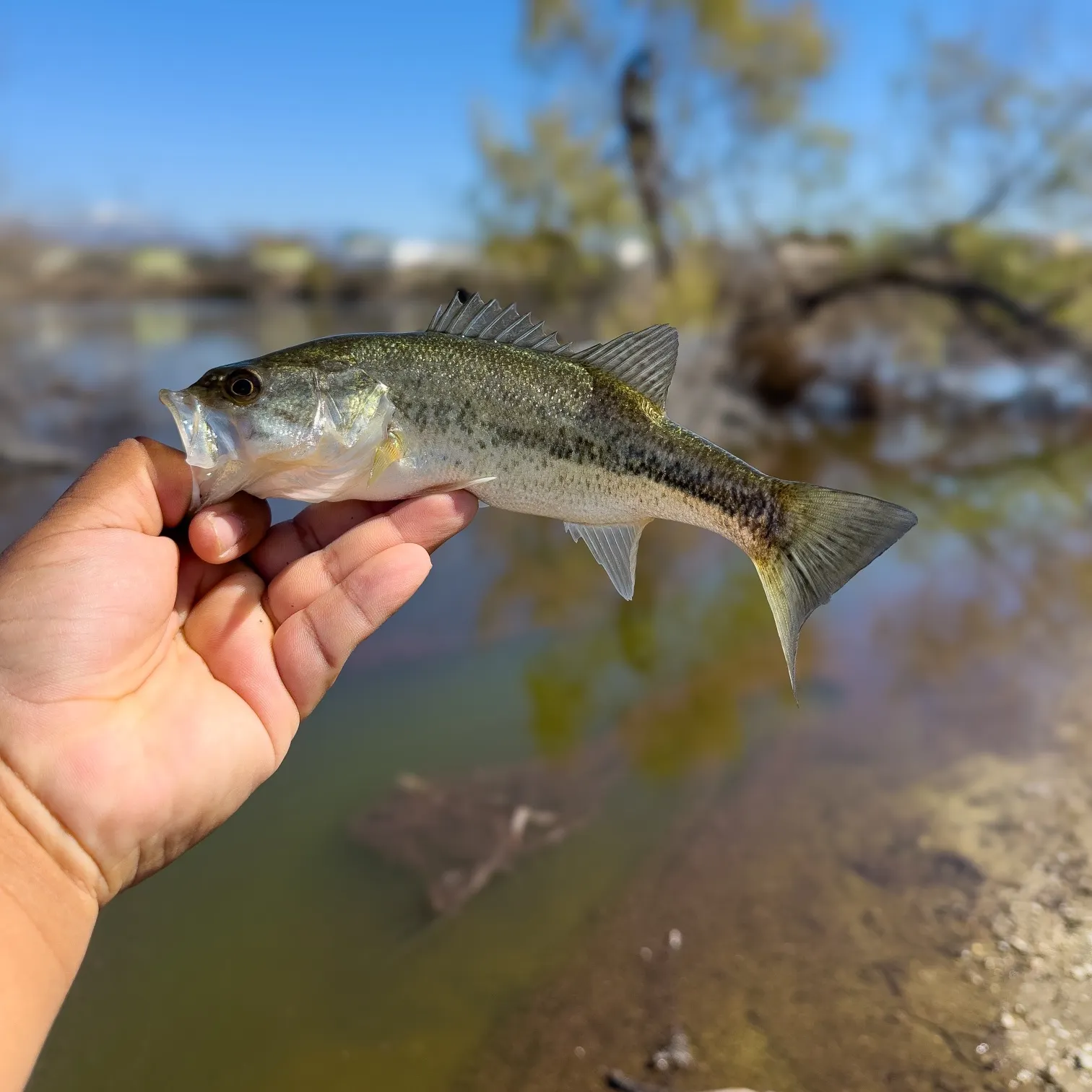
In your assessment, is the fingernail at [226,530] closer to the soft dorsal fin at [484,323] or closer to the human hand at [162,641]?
the human hand at [162,641]

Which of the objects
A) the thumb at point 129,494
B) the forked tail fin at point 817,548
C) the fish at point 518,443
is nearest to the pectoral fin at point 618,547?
the fish at point 518,443

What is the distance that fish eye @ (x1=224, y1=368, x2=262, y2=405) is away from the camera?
2.54 metres

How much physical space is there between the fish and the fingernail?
0.06 meters

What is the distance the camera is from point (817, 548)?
8.74 ft

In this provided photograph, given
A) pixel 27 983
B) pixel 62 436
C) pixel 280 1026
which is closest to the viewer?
pixel 27 983

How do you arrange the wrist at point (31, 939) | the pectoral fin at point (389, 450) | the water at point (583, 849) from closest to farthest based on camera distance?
the wrist at point (31, 939)
the pectoral fin at point (389, 450)
the water at point (583, 849)

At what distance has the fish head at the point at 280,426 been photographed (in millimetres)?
2502

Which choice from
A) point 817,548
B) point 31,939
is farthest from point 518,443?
point 31,939

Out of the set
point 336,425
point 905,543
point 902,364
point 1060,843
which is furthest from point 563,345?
point 902,364

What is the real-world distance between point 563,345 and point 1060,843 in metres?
4.22

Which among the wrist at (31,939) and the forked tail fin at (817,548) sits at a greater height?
the wrist at (31,939)

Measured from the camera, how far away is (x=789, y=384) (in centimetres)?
1814

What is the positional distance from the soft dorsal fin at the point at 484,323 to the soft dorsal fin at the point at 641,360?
17cm

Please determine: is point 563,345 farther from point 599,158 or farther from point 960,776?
point 599,158
